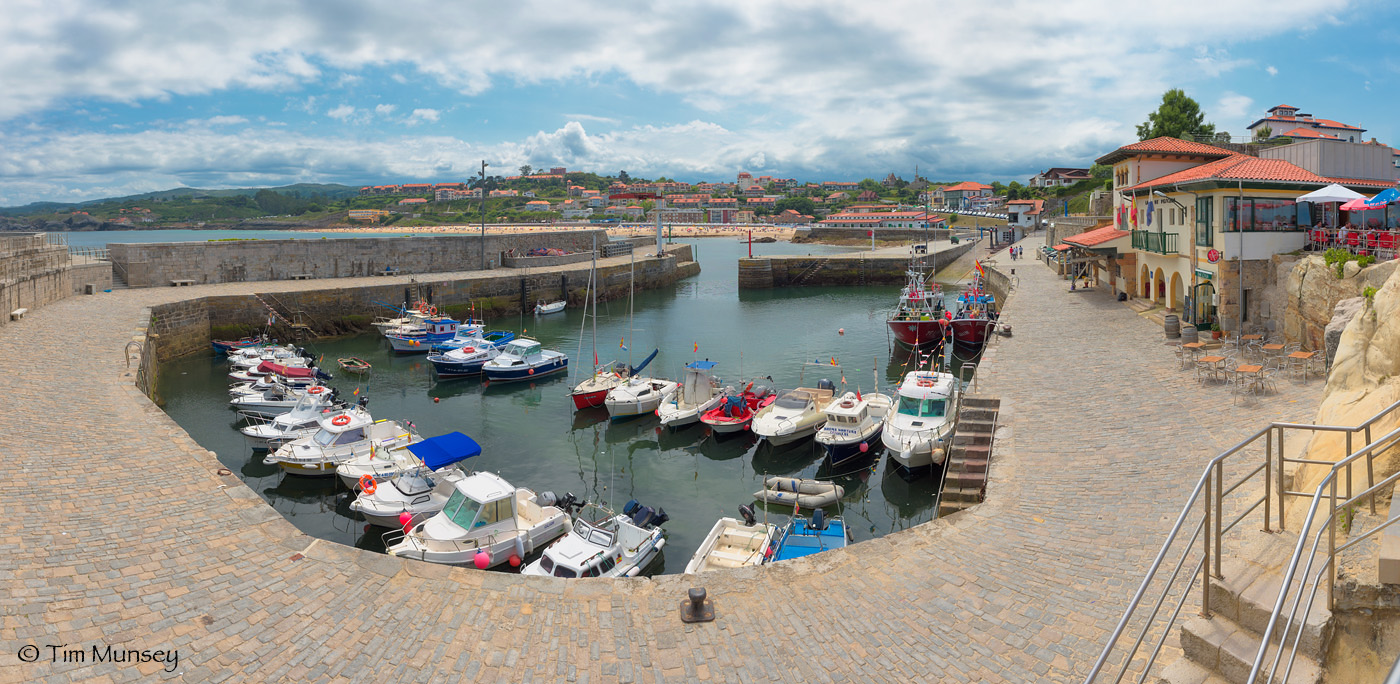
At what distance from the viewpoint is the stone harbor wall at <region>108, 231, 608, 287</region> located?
38.8 meters

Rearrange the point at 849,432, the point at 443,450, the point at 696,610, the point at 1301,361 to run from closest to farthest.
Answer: the point at 696,610 → the point at 443,450 → the point at 1301,361 → the point at 849,432

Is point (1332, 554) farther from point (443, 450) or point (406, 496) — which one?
point (406, 496)

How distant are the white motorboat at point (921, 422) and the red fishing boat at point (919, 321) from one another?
11.1 m

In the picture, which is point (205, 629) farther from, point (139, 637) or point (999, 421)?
point (999, 421)

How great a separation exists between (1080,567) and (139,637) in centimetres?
929

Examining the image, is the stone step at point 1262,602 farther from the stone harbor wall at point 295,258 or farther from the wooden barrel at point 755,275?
the wooden barrel at point 755,275

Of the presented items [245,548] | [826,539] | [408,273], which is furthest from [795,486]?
[408,273]

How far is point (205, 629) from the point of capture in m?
7.74

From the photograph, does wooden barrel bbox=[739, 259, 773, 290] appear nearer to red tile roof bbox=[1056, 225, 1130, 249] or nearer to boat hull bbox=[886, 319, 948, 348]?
red tile roof bbox=[1056, 225, 1130, 249]

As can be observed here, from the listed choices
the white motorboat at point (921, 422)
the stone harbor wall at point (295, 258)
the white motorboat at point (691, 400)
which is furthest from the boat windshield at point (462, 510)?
the stone harbor wall at point (295, 258)

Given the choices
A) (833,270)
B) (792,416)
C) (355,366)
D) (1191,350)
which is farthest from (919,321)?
(833,270)

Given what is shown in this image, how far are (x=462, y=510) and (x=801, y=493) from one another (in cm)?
639

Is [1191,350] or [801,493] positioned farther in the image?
[1191,350]

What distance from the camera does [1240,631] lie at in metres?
4.82
